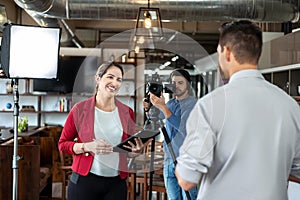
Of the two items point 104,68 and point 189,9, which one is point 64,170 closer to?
point 189,9

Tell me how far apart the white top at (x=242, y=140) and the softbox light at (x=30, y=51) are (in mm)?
1579

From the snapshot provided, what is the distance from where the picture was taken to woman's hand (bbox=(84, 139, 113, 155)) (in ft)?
6.07

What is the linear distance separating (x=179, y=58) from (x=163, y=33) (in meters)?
0.64

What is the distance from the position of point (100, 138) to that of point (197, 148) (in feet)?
2.36

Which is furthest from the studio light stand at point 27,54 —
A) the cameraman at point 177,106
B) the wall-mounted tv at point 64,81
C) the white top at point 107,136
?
the wall-mounted tv at point 64,81

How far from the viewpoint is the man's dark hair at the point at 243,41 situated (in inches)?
53.6

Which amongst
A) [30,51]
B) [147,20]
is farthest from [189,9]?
[30,51]

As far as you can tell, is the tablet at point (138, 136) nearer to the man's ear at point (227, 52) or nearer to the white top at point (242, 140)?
the white top at point (242, 140)

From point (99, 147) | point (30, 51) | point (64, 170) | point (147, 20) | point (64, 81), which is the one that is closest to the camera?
point (99, 147)

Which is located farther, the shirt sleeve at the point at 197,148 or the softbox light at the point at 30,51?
the softbox light at the point at 30,51

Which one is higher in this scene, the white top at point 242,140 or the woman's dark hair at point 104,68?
the woman's dark hair at point 104,68

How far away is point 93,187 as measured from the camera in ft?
6.66

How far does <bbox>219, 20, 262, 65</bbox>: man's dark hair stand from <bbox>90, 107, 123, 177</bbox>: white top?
771mm

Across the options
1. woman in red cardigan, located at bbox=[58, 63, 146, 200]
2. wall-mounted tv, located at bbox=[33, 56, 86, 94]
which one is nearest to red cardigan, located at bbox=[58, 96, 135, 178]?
woman in red cardigan, located at bbox=[58, 63, 146, 200]
